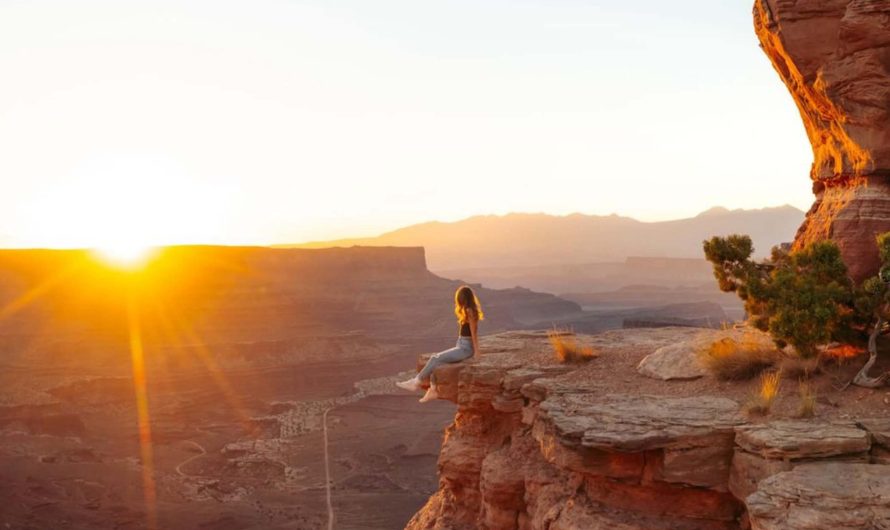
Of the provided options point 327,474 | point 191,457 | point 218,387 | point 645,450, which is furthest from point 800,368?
point 218,387

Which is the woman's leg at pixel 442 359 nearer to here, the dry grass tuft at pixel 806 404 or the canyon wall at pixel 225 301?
the dry grass tuft at pixel 806 404

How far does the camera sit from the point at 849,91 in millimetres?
9469

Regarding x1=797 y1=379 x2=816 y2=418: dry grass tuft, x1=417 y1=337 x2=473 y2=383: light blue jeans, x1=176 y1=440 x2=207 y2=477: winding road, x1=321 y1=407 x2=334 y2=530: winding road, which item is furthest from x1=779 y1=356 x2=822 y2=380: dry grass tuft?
x1=176 y1=440 x2=207 y2=477: winding road

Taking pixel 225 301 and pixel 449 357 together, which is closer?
pixel 449 357

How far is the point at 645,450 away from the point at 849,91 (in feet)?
17.6

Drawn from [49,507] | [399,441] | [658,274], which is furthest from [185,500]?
[658,274]

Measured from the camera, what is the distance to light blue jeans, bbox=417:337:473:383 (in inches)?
476

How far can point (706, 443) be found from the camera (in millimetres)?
7863

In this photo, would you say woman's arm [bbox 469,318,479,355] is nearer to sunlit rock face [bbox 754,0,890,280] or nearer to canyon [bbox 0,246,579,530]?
sunlit rock face [bbox 754,0,890,280]

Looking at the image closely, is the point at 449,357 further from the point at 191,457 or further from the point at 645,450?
the point at 191,457

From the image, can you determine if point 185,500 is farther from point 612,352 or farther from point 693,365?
point 693,365

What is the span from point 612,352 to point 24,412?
3145 centimetres

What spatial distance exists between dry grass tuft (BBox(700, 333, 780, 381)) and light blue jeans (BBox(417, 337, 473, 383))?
12.6 ft

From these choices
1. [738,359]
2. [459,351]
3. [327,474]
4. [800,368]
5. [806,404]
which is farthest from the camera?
[327,474]
